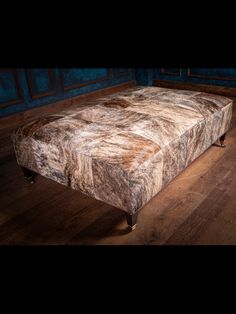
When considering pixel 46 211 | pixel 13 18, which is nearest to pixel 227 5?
pixel 13 18

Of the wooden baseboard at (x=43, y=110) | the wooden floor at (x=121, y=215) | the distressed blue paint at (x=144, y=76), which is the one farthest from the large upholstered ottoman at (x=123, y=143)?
the distressed blue paint at (x=144, y=76)

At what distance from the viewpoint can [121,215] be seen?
5.45 ft

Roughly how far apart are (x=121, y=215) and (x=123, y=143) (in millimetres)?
464

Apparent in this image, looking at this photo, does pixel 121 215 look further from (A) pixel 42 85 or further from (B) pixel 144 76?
(B) pixel 144 76

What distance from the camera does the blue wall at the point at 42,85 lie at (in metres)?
3.14

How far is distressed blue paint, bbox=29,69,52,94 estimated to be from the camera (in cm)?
334

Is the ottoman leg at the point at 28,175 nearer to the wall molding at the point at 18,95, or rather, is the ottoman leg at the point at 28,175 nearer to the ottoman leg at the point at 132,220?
the ottoman leg at the point at 132,220

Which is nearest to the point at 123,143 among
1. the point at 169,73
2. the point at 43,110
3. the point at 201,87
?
the point at 43,110

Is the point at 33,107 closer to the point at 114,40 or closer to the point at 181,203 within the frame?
the point at 181,203

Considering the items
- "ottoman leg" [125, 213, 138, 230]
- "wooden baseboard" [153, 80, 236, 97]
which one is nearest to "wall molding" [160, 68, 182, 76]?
"wooden baseboard" [153, 80, 236, 97]

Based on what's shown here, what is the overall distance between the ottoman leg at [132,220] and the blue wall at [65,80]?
2313 millimetres

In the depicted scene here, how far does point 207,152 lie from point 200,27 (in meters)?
2.13
